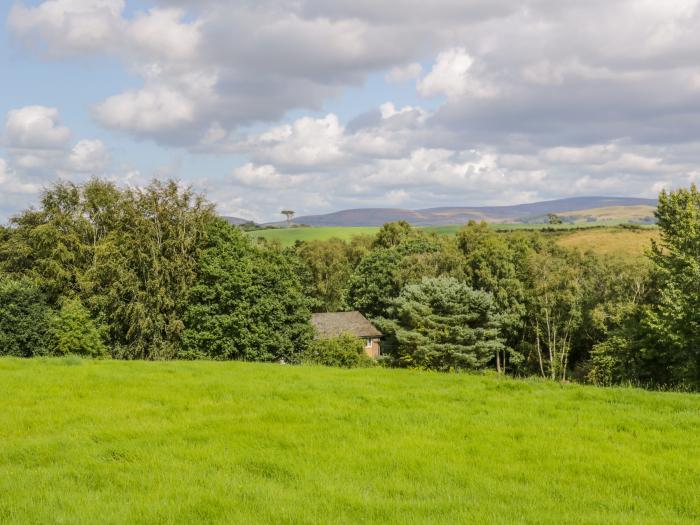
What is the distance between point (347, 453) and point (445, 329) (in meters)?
40.1

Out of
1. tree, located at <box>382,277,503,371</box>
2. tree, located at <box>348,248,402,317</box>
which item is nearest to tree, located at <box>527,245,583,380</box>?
tree, located at <box>382,277,503,371</box>

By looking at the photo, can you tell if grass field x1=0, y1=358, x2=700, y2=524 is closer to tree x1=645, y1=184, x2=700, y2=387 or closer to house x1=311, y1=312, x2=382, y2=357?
tree x1=645, y1=184, x2=700, y2=387

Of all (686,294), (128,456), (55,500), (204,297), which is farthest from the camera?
(204,297)

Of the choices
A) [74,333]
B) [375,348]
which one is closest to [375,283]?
[375,348]

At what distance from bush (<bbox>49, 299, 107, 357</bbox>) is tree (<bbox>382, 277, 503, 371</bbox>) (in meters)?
24.5

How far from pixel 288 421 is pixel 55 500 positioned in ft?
16.8

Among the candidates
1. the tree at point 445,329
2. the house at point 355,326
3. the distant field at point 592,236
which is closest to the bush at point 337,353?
the tree at point 445,329

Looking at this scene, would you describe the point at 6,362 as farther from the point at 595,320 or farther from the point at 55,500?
the point at 595,320

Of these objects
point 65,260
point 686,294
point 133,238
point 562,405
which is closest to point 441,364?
point 686,294

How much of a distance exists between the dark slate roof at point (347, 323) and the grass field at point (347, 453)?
47.5 metres

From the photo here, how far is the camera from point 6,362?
21.0 meters

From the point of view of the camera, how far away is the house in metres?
64.2

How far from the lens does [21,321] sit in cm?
4212

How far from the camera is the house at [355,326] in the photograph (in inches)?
2527
